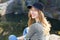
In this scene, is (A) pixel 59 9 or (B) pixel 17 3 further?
(B) pixel 17 3

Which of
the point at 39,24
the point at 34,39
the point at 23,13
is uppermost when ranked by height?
the point at 39,24

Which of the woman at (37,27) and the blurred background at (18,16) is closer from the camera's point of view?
the woman at (37,27)

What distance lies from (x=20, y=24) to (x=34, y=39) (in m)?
6.96

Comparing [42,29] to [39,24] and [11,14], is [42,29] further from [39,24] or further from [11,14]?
[11,14]

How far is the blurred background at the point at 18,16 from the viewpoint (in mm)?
7898

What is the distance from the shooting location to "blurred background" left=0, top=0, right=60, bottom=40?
7898 mm

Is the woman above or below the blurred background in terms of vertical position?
above

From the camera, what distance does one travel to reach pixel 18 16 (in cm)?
1057

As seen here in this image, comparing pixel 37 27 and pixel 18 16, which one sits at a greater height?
pixel 37 27

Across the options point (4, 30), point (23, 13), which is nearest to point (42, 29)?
point (4, 30)

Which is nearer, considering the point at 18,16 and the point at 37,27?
the point at 37,27

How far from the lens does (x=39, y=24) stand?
1.85 meters

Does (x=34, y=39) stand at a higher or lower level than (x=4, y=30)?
higher

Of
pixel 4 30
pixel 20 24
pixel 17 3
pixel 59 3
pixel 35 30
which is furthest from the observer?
pixel 17 3
